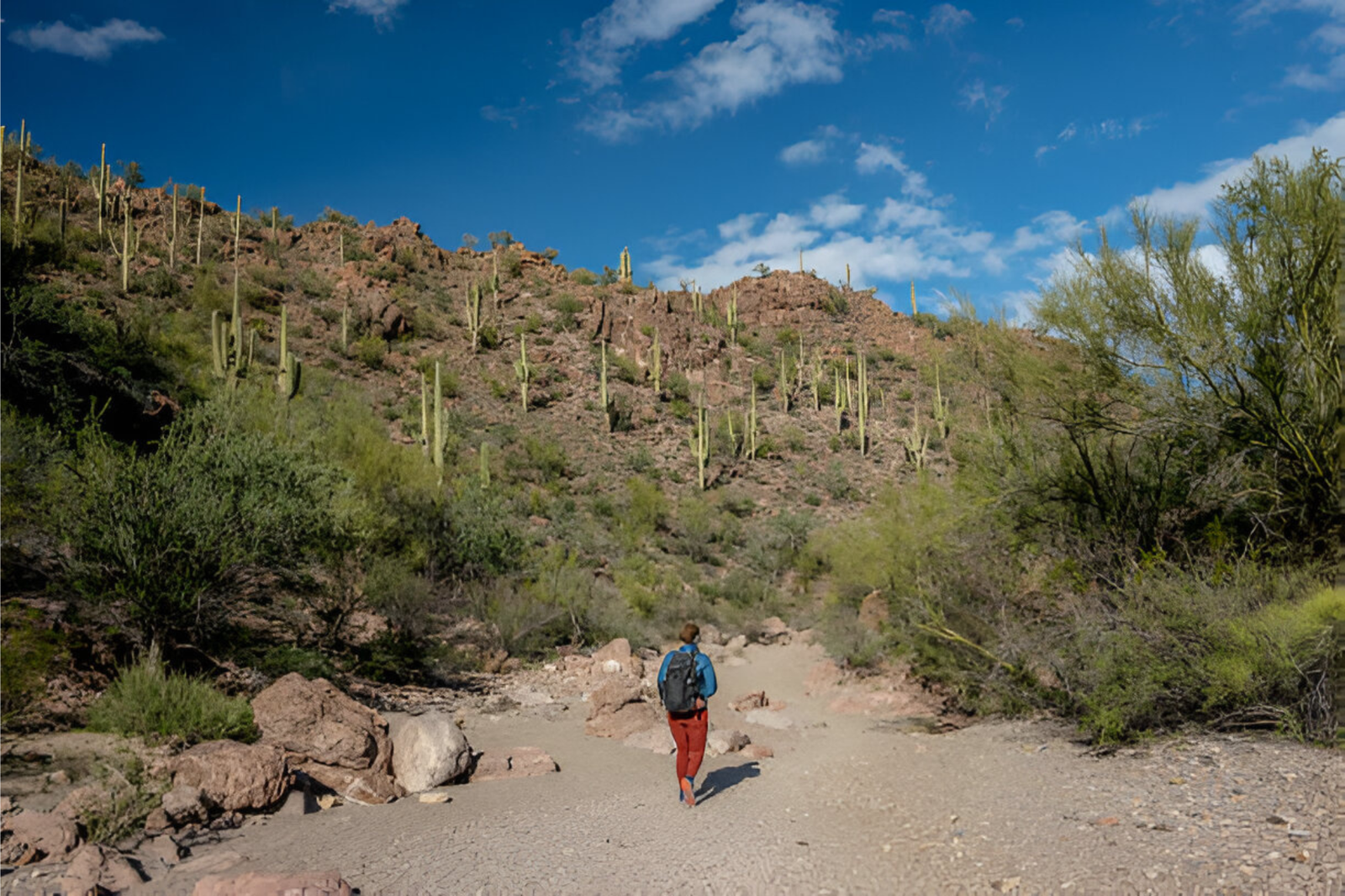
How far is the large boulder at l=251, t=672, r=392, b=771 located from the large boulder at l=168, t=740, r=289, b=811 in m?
0.76

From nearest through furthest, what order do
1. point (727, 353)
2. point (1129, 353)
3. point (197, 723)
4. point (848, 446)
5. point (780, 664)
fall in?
1. point (197, 723)
2. point (1129, 353)
3. point (780, 664)
4. point (848, 446)
5. point (727, 353)

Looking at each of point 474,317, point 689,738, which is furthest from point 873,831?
point 474,317

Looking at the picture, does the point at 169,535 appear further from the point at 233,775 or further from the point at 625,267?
the point at 625,267

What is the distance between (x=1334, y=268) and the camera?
7.46m

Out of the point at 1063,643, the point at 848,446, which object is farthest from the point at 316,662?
the point at 848,446

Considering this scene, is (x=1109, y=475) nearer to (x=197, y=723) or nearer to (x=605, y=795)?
(x=605, y=795)

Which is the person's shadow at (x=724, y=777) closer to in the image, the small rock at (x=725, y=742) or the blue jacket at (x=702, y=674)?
the small rock at (x=725, y=742)

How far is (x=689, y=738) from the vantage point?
22.1 ft

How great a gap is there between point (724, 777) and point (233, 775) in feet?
15.3

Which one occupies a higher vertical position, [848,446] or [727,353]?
[727,353]

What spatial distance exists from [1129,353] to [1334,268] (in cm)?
213

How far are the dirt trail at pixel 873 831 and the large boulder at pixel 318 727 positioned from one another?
722 mm

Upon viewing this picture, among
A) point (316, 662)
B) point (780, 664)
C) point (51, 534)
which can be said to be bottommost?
point (780, 664)

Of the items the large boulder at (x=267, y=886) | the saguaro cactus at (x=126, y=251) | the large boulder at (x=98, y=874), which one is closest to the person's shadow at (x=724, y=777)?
the large boulder at (x=267, y=886)
